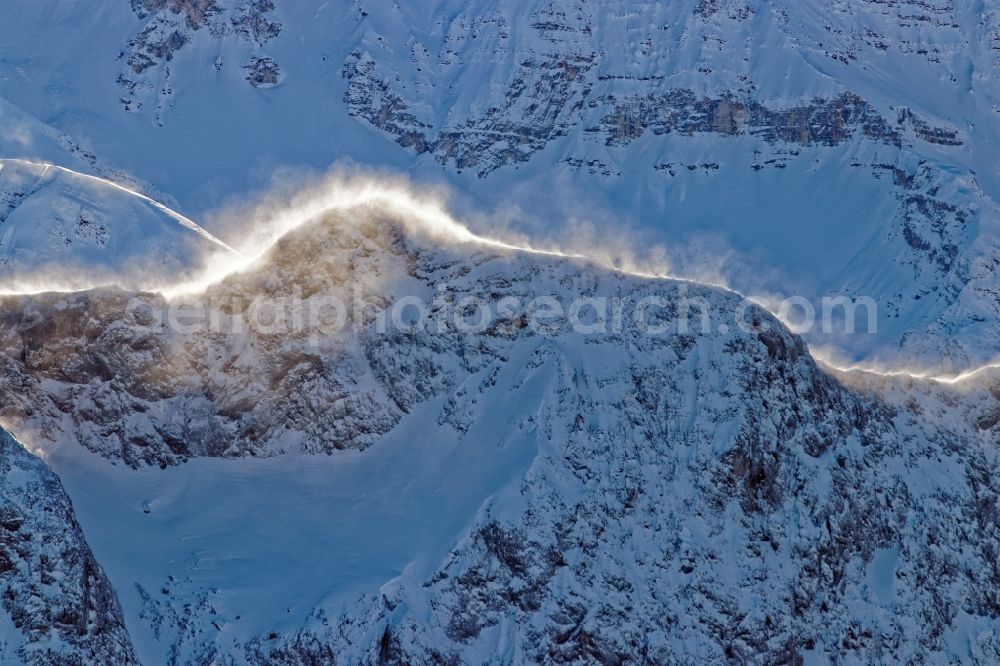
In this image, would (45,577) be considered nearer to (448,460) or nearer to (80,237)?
(448,460)

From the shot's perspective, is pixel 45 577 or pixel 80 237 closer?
pixel 45 577

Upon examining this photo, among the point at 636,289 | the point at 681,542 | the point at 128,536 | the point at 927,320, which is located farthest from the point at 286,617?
the point at 927,320

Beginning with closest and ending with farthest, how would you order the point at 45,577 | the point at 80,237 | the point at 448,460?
the point at 45,577 < the point at 448,460 < the point at 80,237

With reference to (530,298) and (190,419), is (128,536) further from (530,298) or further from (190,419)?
(530,298)

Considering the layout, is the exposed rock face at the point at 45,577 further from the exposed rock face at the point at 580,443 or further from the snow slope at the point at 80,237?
the snow slope at the point at 80,237

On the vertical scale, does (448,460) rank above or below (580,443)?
below

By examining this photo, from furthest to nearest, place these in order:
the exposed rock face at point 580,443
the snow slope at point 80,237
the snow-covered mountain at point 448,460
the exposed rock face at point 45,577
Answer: the snow slope at point 80,237 < the exposed rock face at point 580,443 < the snow-covered mountain at point 448,460 < the exposed rock face at point 45,577

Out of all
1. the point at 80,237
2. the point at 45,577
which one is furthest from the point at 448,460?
the point at 45,577

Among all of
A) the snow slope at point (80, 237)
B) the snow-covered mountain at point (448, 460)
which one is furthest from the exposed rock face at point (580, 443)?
the snow slope at point (80, 237)
